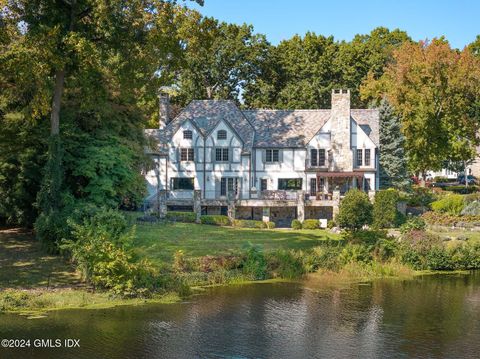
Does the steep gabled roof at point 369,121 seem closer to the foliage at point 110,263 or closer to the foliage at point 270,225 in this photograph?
the foliage at point 270,225

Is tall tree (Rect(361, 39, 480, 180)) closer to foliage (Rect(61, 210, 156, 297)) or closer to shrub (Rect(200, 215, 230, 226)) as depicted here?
shrub (Rect(200, 215, 230, 226))

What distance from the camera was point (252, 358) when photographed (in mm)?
19656

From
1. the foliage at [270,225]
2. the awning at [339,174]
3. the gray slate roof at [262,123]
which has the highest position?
the gray slate roof at [262,123]

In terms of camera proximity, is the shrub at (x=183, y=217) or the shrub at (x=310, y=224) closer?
the shrub at (x=310, y=224)

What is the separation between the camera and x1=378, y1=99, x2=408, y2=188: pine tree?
59.7 m

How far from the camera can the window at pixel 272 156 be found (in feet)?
187

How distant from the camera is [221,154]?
56812mm

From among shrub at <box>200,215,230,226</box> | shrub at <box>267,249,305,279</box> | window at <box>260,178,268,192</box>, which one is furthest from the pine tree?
shrub at <box>267,249,305,279</box>

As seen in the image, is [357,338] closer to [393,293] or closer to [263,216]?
[393,293]

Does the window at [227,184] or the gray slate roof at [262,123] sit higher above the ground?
the gray slate roof at [262,123]

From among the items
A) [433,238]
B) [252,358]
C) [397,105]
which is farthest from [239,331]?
[397,105]

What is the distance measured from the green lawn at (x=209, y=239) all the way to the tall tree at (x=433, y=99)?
68.0 ft

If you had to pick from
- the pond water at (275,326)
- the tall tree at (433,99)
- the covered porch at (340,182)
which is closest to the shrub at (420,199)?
the covered porch at (340,182)

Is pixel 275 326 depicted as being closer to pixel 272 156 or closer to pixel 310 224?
pixel 310 224
